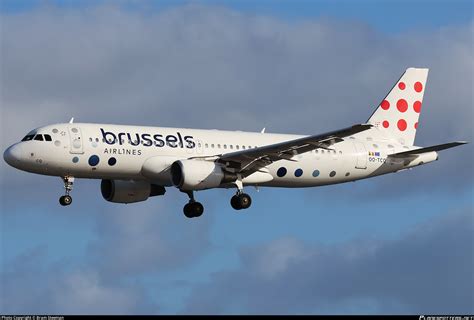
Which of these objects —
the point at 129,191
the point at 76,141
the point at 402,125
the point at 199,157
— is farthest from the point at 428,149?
the point at 76,141

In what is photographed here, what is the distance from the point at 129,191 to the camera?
82062 millimetres

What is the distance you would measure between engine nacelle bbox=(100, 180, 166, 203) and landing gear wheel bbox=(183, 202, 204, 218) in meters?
2.15

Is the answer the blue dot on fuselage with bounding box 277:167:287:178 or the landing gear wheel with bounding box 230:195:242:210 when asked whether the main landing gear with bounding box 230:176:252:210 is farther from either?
the blue dot on fuselage with bounding box 277:167:287:178

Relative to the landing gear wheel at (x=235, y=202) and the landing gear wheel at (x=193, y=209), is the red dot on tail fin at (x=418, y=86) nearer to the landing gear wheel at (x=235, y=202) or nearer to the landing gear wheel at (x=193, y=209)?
the landing gear wheel at (x=235, y=202)

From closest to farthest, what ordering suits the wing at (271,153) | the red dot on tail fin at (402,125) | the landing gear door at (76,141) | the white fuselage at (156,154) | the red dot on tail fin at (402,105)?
the landing gear door at (76,141)
the white fuselage at (156,154)
the wing at (271,153)
the red dot on tail fin at (402,125)
the red dot on tail fin at (402,105)

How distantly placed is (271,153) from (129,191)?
944 cm

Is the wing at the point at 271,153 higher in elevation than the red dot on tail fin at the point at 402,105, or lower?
lower

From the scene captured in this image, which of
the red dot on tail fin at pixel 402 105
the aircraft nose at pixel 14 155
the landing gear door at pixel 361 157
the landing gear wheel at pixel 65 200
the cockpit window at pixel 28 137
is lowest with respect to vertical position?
the landing gear wheel at pixel 65 200

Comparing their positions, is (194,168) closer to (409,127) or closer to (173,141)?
(173,141)

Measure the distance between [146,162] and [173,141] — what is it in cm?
245


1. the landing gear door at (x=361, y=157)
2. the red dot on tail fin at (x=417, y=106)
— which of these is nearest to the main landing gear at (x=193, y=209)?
the landing gear door at (x=361, y=157)

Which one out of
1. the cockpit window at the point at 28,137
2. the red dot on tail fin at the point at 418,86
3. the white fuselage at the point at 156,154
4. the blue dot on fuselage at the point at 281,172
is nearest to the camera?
the white fuselage at the point at 156,154

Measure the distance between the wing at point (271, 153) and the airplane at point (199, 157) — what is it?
0.18 feet

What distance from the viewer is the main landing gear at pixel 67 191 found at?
75812 millimetres
